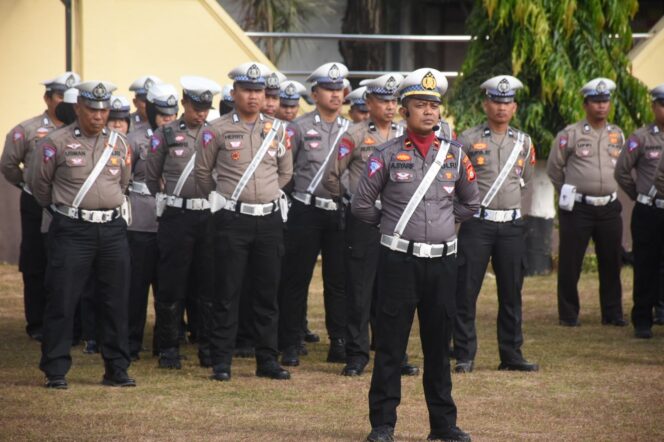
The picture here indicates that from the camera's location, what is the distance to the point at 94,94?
1012cm

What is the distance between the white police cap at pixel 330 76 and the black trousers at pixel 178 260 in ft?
5.00

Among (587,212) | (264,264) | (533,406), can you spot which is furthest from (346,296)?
(587,212)

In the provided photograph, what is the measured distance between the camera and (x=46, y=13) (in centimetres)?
1784

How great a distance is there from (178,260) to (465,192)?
3.47m

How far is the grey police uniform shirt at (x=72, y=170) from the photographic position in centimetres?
1017

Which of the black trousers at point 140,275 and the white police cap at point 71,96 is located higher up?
the white police cap at point 71,96

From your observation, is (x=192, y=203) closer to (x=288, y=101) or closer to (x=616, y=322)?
(x=288, y=101)

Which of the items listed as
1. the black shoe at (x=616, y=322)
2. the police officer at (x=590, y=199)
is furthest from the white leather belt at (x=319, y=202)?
the black shoe at (x=616, y=322)

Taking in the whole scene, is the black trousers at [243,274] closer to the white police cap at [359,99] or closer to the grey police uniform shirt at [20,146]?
the white police cap at [359,99]

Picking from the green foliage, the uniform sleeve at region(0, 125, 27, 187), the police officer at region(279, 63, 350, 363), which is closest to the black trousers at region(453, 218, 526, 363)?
the police officer at region(279, 63, 350, 363)

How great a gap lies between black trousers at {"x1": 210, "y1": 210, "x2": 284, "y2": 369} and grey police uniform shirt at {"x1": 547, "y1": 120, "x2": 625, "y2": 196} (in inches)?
163

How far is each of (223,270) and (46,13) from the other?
841 cm

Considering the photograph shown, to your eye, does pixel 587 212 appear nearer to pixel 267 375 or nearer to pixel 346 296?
pixel 346 296

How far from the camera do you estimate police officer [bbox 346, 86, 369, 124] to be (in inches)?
494
